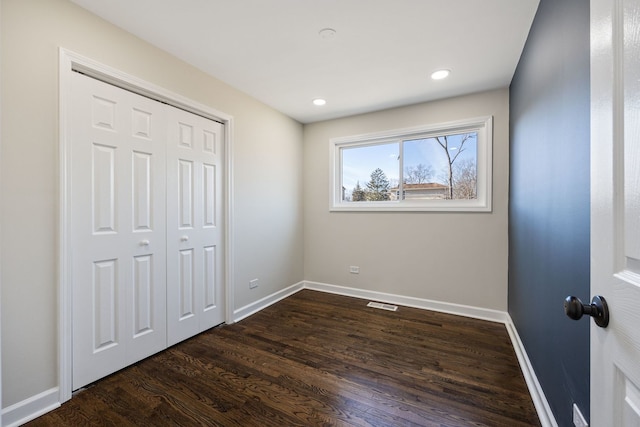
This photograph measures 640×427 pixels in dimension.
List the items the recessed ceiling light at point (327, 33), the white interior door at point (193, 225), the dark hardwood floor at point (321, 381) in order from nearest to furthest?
the dark hardwood floor at point (321, 381) < the recessed ceiling light at point (327, 33) < the white interior door at point (193, 225)

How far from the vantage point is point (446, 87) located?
9.27ft

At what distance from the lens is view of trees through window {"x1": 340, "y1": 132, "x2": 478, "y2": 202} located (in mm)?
3135

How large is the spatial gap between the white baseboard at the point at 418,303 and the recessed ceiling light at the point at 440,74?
2.47 meters

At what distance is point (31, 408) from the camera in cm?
152

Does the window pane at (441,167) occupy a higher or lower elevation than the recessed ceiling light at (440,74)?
lower

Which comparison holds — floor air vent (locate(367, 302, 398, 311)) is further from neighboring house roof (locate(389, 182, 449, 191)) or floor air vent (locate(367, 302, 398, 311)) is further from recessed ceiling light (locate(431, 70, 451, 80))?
recessed ceiling light (locate(431, 70, 451, 80))

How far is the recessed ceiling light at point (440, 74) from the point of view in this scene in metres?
2.51

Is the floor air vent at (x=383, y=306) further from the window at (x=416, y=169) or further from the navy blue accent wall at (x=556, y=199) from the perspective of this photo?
the navy blue accent wall at (x=556, y=199)

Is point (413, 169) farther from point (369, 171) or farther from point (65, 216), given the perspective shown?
point (65, 216)

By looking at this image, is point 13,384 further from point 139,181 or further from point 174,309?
point 139,181

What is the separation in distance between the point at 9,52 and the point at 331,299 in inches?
137

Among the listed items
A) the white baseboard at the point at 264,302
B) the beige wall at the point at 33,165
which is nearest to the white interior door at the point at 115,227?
the beige wall at the point at 33,165

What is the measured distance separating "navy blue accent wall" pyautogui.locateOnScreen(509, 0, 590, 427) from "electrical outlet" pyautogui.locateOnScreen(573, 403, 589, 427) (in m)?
0.02

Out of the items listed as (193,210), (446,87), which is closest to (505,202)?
(446,87)
